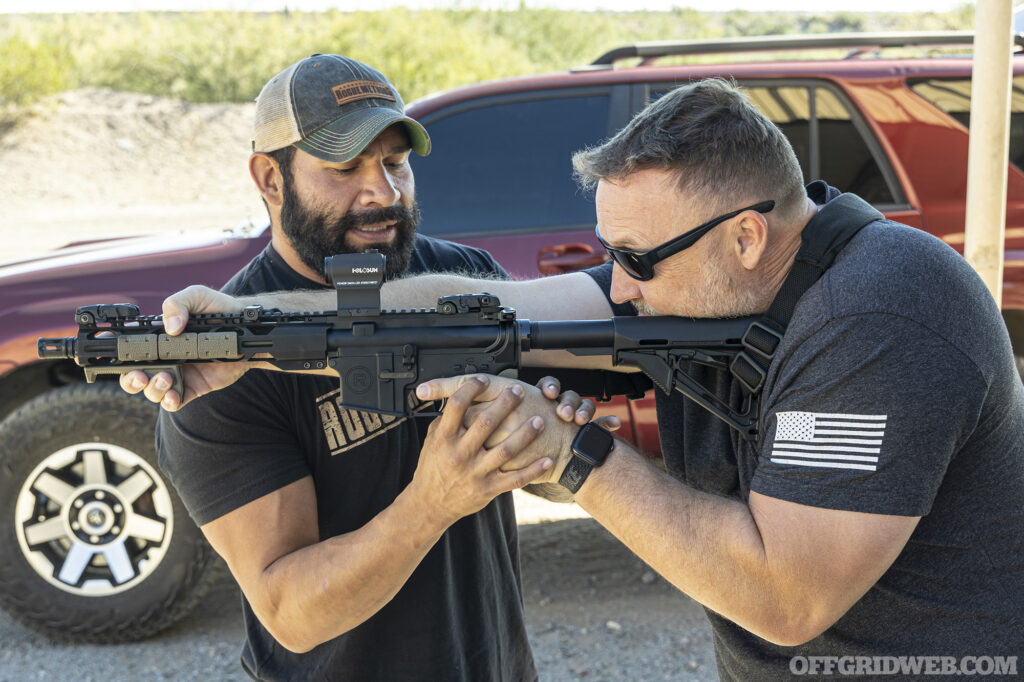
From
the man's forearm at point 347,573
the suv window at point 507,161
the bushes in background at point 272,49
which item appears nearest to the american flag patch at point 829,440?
the man's forearm at point 347,573

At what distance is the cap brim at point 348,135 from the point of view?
2.41 m

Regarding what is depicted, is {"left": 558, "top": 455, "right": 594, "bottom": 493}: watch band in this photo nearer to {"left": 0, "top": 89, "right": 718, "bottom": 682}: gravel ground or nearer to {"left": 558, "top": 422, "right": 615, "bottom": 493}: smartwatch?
{"left": 558, "top": 422, "right": 615, "bottom": 493}: smartwatch

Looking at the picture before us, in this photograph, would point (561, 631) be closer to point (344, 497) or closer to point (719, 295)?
point (344, 497)

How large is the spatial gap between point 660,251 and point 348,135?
35.1 inches

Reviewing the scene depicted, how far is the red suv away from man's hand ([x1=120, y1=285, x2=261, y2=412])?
2.16 m

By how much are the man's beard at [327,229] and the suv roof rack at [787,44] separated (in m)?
2.70

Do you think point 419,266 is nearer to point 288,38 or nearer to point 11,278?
point 11,278

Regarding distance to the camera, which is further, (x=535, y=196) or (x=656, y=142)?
(x=535, y=196)

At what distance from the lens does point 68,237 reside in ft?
51.2

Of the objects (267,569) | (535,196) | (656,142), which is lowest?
(267,569)

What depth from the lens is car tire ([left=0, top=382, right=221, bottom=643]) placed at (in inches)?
160

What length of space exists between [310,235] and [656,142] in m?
0.96

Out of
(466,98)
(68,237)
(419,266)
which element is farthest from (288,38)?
(419,266)

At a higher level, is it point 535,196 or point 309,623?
point 535,196
